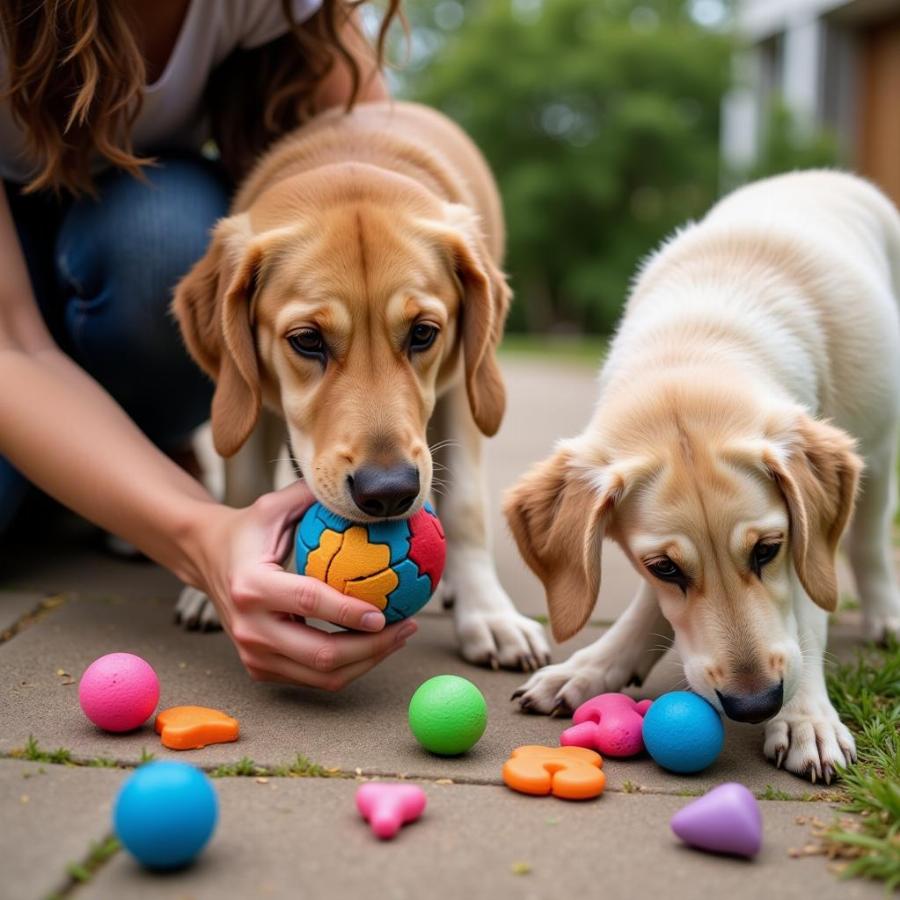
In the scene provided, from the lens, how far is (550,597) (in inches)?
108

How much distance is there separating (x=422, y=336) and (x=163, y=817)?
152cm

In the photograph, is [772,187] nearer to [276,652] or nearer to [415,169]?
[415,169]

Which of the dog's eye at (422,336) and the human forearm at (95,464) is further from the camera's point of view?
the dog's eye at (422,336)

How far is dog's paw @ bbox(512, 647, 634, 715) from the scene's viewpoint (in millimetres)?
2732

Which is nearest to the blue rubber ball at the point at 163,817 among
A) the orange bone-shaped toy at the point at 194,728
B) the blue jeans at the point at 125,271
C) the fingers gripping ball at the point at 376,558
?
the orange bone-shaped toy at the point at 194,728

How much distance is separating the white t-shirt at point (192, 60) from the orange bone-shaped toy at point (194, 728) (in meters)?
1.89

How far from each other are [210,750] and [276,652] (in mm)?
287

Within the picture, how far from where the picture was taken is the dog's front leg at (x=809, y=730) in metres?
2.36

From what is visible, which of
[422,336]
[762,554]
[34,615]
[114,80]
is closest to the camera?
[762,554]

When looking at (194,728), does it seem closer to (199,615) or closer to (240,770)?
(240,770)

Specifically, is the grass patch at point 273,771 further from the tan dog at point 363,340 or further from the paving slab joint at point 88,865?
the tan dog at point 363,340

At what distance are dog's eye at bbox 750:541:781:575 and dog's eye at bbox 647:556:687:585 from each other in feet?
0.49

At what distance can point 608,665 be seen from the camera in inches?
112

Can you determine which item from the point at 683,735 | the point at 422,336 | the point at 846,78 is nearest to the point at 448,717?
the point at 683,735
